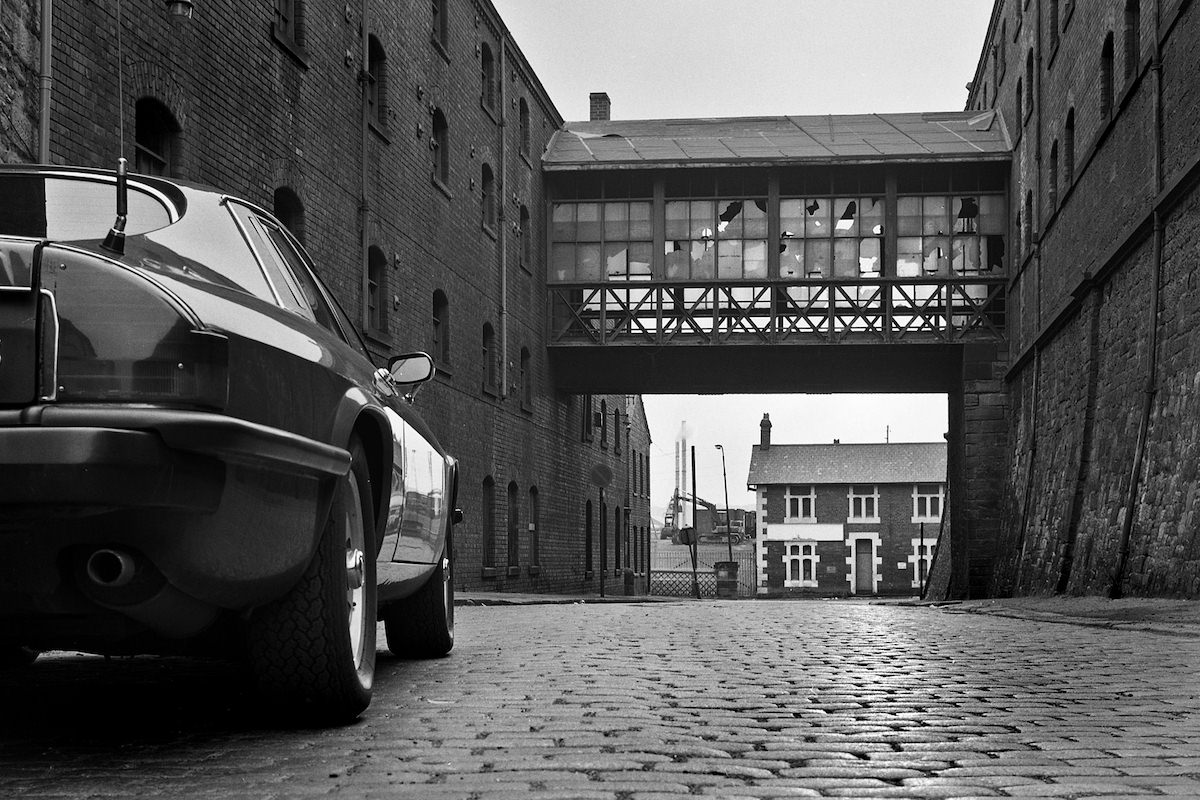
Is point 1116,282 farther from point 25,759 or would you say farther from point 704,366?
point 25,759

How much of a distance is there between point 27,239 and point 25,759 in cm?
131

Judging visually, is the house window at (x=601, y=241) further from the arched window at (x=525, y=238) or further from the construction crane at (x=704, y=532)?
the construction crane at (x=704, y=532)

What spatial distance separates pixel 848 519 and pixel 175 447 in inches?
2513

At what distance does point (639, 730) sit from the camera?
429 centimetres

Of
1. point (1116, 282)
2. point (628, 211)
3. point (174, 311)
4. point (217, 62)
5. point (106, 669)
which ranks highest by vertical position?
point (628, 211)

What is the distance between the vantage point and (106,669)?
6098mm

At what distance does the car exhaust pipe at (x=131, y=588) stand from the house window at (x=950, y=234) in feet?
93.4

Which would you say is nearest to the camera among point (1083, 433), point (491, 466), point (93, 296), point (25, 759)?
point (93, 296)

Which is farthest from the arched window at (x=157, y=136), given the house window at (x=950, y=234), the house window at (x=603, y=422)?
the house window at (x=603, y=422)

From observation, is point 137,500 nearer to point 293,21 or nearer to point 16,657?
point 16,657

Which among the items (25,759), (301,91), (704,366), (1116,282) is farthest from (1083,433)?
(25,759)

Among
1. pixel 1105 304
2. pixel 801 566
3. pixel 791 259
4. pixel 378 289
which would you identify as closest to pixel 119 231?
pixel 1105 304

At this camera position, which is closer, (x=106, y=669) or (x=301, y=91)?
(x=106, y=669)

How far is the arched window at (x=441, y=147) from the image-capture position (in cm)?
2469
